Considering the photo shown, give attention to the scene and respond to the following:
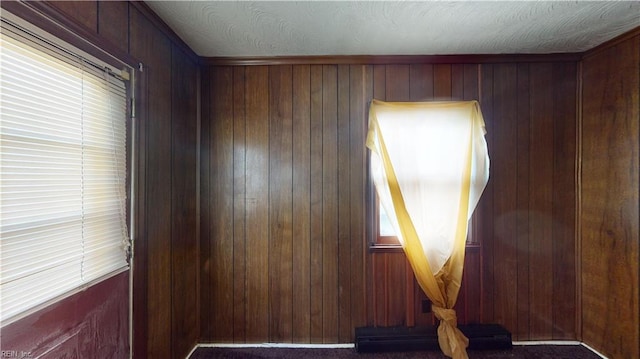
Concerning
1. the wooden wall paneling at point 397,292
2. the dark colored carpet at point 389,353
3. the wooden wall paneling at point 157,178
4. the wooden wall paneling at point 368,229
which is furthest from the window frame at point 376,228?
the wooden wall paneling at point 157,178

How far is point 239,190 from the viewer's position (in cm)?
208

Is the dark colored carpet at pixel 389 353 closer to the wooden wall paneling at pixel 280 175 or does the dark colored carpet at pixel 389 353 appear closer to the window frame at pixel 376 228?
the wooden wall paneling at pixel 280 175

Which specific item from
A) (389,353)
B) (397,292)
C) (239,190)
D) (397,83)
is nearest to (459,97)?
(397,83)

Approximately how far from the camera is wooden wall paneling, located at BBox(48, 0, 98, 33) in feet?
3.33

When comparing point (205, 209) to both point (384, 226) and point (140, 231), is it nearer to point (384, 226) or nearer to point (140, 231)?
point (140, 231)

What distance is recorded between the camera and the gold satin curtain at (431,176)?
76.0 inches

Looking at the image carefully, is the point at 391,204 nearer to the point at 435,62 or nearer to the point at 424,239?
the point at 424,239

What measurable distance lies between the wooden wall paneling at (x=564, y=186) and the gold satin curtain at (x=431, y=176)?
68cm

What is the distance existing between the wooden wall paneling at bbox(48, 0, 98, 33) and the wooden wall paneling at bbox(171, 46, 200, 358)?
604mm

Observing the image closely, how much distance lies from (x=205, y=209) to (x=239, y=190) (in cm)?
31

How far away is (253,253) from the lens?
2.07 m

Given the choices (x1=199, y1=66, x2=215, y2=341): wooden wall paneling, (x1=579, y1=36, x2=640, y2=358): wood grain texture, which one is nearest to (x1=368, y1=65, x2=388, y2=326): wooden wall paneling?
(x1=199, y1=66, x2=215, y2=341): wooden wall paneling

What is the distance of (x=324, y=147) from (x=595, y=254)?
2.23m

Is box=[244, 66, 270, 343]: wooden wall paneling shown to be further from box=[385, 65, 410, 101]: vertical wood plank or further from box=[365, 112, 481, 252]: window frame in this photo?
box=[385, 65, 410, 101]: vertical wood plank
